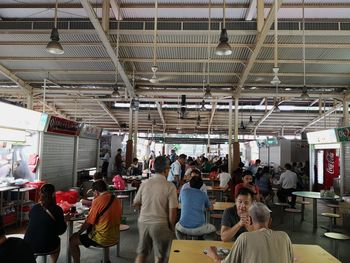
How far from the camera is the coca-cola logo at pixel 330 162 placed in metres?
12.3

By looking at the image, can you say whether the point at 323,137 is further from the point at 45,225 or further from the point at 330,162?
the point at 45,225

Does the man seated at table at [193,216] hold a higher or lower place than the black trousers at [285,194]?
higher

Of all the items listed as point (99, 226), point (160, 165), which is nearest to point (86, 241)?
point (99, 226)

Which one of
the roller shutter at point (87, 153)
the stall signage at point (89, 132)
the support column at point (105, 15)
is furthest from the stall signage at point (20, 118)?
the roller shutter at point (87, 153)

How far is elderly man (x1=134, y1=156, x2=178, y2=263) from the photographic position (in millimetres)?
3500

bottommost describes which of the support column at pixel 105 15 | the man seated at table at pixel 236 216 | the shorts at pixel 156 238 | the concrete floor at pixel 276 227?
the concrete floor at pixel 276 227

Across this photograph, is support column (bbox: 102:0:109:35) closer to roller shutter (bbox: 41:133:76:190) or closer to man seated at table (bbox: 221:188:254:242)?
roller shutter (bbox: 41:133:76:190)

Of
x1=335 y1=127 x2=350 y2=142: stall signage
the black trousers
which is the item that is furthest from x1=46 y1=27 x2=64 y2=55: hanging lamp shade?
x1=335 y1=127 x2=350 y2=142: stall signage

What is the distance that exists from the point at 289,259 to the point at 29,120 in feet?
23.6

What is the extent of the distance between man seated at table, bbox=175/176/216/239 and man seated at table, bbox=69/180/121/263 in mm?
884

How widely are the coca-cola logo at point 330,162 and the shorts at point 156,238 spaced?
35.1ft

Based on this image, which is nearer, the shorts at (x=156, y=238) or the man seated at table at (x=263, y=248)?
the man seated at table at (x=263, y=248)

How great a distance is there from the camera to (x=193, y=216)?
166 inches

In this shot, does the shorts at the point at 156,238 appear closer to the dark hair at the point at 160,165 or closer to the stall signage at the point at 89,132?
the dark hair at the point at 160,165
